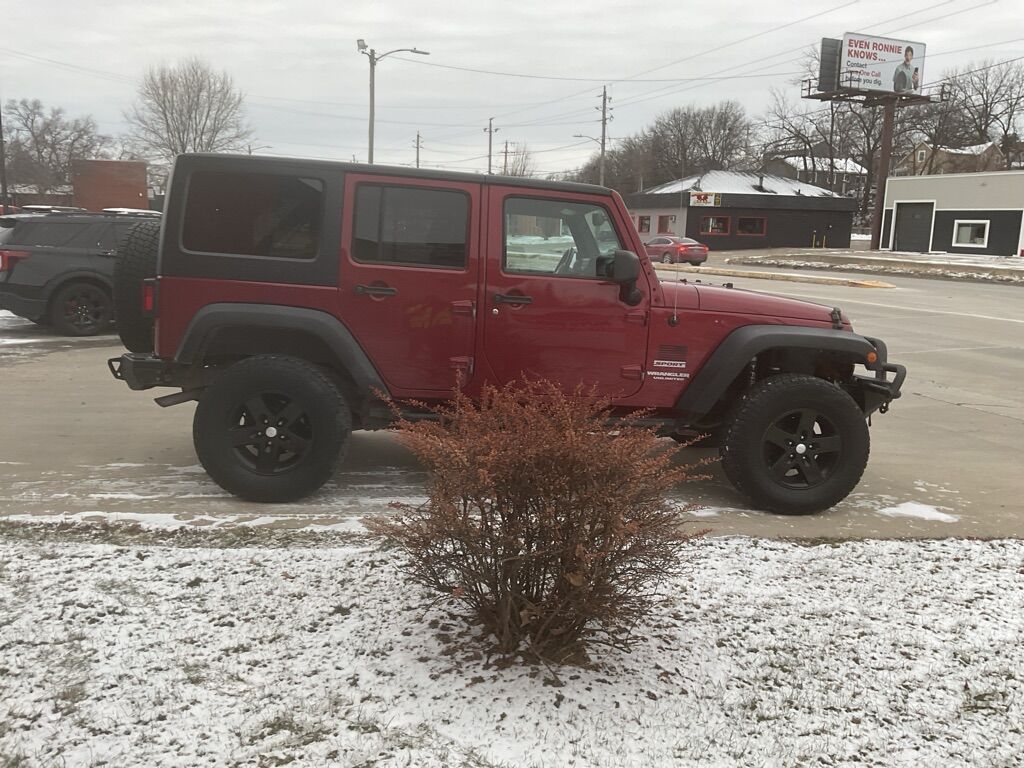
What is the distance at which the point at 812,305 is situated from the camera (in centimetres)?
522

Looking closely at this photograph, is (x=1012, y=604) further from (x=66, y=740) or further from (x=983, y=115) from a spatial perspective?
(x=983, y=115)

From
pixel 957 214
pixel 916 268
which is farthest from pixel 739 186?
pixel 916 268

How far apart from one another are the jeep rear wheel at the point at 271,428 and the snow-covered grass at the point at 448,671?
2.31 feet

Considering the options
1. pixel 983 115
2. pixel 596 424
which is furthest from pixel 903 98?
pixel 596 424

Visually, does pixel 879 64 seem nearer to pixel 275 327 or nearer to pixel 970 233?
pixel 970 233

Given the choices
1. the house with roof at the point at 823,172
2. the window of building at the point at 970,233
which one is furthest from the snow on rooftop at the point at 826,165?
the window of building at the point at 970,233

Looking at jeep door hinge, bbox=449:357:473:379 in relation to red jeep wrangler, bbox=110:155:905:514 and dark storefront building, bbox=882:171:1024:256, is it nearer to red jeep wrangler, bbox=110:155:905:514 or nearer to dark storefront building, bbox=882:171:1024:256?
red jeep wrangler, bbox=110:155:905:514

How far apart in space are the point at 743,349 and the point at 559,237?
1229mm

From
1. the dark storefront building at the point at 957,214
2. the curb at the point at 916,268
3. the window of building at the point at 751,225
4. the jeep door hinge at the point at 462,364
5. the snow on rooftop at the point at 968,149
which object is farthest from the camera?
the snow on rooftop at the point at 968,149

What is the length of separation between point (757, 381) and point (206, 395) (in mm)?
3260

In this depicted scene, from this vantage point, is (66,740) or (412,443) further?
(412,443)

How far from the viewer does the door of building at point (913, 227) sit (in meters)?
45.6

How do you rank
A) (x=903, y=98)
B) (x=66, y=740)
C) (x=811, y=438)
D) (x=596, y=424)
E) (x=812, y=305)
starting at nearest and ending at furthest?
1. (x=66, y=740)
2. (x=596, y=424)
3. (x=811, y=438)
4. (x=812, y=305)
5. (x=903, y=98)

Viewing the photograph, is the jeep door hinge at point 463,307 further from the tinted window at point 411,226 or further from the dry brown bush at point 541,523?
the dry brown bush at point 541,523
